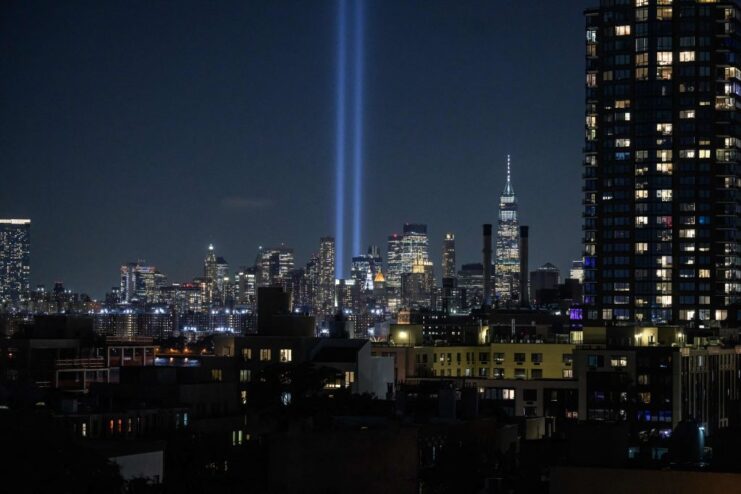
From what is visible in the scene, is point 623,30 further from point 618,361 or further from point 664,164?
point 618,361

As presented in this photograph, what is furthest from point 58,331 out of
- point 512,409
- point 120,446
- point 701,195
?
point 701,195

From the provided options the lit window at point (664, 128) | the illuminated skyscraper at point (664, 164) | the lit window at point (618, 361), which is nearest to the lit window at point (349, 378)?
the lit window at point (618, 361)

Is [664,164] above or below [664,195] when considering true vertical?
above

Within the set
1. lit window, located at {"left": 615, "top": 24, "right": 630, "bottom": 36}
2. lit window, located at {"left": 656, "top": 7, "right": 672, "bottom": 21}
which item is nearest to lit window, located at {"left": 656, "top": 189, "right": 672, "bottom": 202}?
lit window, located at {"left": 615, "top": 24, "right": 630, "bottom": 36}

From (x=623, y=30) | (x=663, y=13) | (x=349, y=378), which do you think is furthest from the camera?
(x=623, y=30)

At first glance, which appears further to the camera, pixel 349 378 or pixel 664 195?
pixel 664 195

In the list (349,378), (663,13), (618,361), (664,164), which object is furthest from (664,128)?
(349,378)

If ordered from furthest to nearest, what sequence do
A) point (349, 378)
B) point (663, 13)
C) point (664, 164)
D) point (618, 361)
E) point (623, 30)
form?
point (623, 30), point (663, 13), point (664, 164), point (618, 361), point (349, 378)

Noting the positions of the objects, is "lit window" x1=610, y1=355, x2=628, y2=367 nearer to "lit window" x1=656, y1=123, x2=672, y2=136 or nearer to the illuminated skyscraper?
the illuminated skyscraper

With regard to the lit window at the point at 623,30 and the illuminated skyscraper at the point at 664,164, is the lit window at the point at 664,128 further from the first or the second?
the lit window at the point at 623,30
